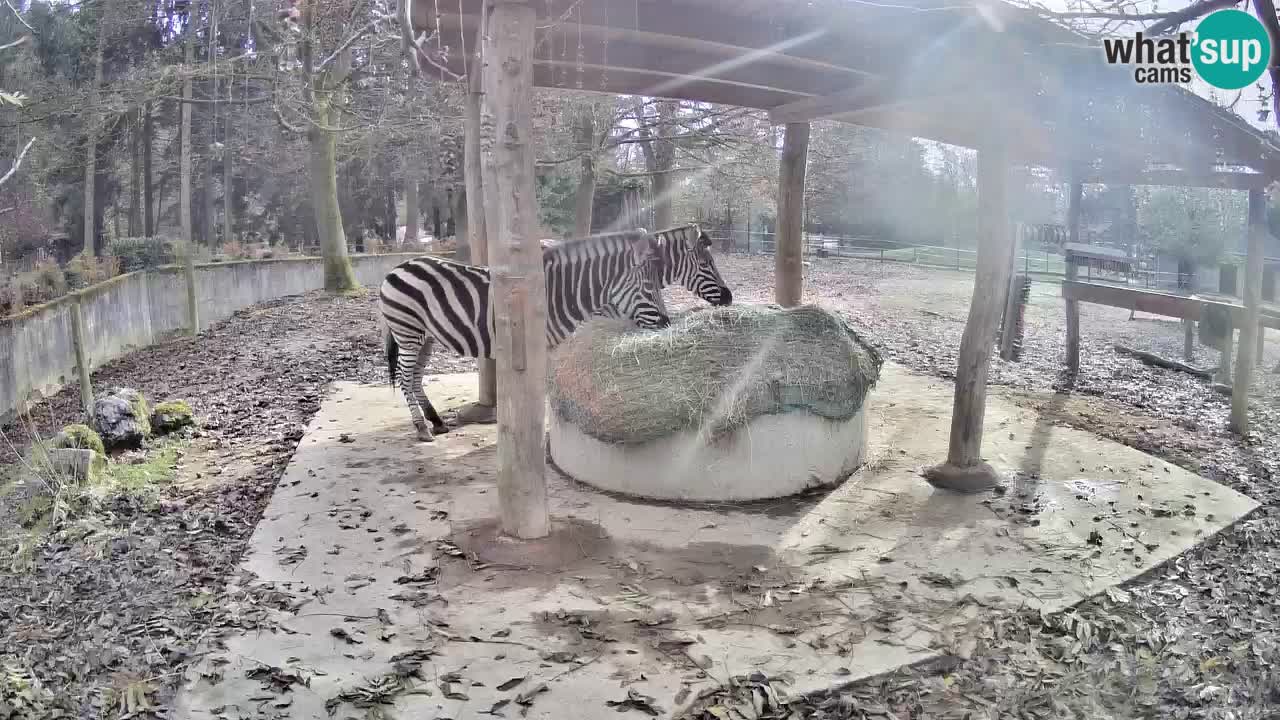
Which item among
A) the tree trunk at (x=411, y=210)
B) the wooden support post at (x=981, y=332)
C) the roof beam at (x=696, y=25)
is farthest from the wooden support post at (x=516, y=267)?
the tree trunk at (x=411, y=210)

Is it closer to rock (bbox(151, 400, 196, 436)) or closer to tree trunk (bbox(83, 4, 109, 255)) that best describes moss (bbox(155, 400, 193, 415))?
rock (bbox(151, 400, 196, 436))

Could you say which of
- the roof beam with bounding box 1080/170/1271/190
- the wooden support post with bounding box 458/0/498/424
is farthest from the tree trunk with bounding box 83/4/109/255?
the roof beam with bounding box 1080/170/1271/190

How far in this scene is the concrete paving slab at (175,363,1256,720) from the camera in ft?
11.9

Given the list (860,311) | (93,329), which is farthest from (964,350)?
(93,329)

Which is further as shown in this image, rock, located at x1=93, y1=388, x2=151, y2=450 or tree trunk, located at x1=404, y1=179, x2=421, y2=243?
tree trunk, located at x1=404, y1=179, x2=421, y2=243

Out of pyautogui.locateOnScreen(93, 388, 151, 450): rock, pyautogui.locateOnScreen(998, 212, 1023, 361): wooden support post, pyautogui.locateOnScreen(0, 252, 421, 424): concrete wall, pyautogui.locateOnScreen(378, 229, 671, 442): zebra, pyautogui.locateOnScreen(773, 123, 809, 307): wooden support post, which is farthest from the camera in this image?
pyautogui.locateOnScreen(998, 212, 1023, 361): wooden support post

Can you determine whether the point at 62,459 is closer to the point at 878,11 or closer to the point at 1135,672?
the point at 878,11

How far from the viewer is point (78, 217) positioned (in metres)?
27.6

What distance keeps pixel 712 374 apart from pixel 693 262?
2611mm

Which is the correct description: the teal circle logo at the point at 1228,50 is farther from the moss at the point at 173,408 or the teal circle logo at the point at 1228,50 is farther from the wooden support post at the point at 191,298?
the wooden support post at the point at 191,298

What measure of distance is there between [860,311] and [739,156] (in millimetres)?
3536

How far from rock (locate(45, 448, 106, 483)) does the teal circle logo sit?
7.82 m

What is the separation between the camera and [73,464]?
19.7 feet

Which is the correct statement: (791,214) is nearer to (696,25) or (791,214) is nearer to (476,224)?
(476,224)
